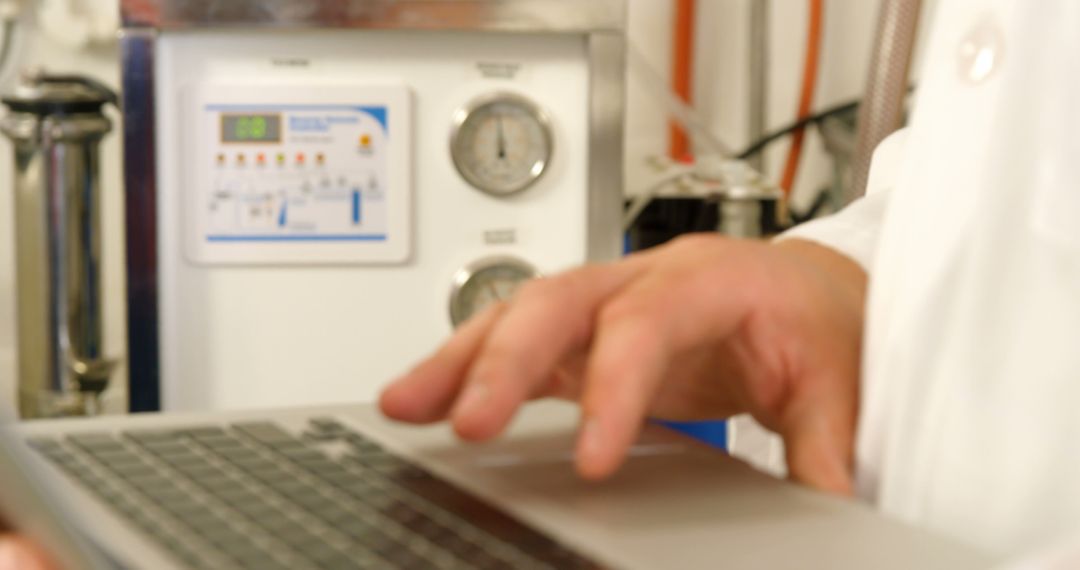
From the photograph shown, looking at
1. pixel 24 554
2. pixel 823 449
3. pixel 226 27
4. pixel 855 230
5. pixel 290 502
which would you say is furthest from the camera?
pixel 226 27

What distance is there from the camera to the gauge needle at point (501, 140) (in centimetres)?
119

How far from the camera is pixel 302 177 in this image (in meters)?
1.19

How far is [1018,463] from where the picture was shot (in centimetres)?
44

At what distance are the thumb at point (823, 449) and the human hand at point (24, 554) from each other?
31 centimetres

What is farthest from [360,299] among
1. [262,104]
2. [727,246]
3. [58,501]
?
[58,501]

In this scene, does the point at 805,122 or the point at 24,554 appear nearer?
the point at 24,554

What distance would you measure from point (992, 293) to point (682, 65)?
1152mm

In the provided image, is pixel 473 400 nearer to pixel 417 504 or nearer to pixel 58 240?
pixel 417 504

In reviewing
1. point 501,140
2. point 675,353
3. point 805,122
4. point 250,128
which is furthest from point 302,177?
point 675,353

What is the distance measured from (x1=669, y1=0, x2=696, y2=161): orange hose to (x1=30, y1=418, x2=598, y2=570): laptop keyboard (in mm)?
1131

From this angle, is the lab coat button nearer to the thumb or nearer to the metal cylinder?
the thumb

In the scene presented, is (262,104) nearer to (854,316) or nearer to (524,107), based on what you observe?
(524,107)

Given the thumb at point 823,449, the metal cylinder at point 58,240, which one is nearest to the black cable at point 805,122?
the metal cylinder at point 58,240

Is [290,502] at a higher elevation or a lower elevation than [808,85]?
lower
